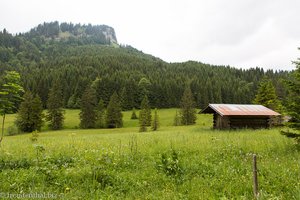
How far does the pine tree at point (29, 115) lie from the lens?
70625 mm

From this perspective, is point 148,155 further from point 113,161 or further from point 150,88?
point 150,88

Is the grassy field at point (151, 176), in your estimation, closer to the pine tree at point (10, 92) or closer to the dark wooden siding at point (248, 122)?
the pine tree at point (10, 92)

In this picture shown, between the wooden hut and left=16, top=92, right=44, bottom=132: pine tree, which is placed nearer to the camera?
the wooden hut

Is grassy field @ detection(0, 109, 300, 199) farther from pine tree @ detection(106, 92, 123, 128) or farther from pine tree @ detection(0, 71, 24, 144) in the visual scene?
pine tree @ detection(106, 92, 123, 128)

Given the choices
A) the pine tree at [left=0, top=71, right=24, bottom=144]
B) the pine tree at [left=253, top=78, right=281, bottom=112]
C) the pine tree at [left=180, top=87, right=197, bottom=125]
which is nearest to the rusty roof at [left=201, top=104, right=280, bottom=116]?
the pine tree at [left=253, top=78, right=281, bottom=112]

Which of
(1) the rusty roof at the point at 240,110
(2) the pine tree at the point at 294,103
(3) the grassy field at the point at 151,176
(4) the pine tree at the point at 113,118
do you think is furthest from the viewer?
(4) the pine tree at the point at 113,118

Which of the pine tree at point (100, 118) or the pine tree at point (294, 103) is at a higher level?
the pine tree at point (294, 103)

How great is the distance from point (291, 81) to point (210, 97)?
121 metres

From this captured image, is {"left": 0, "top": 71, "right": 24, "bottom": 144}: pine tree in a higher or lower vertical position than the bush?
higher

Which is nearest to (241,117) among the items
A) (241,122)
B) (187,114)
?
(241,122)

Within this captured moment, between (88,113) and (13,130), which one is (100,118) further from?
(13,130)

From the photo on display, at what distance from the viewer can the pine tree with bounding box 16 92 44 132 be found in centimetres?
7062

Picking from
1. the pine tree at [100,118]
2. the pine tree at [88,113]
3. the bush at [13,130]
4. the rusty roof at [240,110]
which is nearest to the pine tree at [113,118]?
the pine tree at [100,118]

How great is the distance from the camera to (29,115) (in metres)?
71.0
